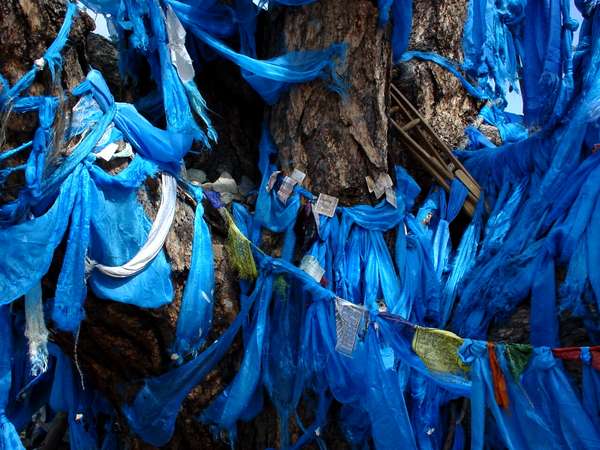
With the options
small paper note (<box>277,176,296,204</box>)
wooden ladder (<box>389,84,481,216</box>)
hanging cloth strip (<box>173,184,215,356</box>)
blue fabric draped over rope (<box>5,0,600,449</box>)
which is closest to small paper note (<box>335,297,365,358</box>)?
blue fabric draped over rope (<box>5,0,600,449</box>)

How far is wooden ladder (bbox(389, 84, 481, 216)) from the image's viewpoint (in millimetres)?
5484

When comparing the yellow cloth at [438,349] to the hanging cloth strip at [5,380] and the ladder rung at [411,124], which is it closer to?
the hanging cloth strip at [5,380]

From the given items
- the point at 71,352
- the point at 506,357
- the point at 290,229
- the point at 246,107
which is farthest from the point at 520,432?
the point at 246,107

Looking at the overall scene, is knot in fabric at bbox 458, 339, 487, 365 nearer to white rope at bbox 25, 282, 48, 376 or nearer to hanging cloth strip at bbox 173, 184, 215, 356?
hanging cloth strip at bbox 173, 184, 215, 356

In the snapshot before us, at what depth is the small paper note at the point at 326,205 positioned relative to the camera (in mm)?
4895

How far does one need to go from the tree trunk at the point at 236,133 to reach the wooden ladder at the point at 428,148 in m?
0.11

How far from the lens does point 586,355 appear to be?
11.5 ft

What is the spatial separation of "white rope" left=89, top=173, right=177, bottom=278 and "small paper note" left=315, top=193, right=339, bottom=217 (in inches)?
32.3

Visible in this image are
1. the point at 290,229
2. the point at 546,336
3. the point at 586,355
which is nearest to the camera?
the point at 586,355

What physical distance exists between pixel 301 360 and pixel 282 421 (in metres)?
0.33

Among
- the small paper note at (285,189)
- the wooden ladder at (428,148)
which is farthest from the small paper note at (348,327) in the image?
the wooden ladder at (428,148)

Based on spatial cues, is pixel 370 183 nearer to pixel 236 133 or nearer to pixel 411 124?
pixel 411 124

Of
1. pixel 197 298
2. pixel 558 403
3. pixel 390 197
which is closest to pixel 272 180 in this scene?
pixel 390 197

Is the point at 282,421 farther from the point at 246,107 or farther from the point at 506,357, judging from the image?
the point at 246,107
